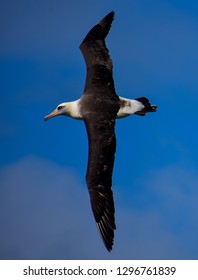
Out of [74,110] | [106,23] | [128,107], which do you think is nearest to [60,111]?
[74,110]

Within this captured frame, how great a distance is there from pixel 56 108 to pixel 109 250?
2.27m

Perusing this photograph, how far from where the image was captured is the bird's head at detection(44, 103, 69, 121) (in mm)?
12922

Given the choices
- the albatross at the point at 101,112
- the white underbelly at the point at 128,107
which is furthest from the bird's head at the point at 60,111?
the white underbelly at the point at 128,107

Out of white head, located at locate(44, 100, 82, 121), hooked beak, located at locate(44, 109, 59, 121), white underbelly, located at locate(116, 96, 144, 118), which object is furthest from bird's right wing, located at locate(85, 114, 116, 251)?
hooked beak, located at locate(44, 109, 59, 121)

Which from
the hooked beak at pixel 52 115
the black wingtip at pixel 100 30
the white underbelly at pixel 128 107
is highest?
the black wingtip at pixel 100 30

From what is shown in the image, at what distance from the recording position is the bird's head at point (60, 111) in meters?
12.9

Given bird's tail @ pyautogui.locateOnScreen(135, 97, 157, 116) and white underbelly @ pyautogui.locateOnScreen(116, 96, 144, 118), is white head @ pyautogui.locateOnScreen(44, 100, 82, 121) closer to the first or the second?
white underbelly @ pyautogui.locateOnScreen(116, 96, 144, 118)

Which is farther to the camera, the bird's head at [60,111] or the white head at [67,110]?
the bird's head at [60,111]

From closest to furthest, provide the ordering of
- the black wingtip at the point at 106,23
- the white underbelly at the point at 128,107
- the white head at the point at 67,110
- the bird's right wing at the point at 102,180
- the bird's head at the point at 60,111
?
the bird's right wing at the point at 102,180 → the white underbelly at the point at 128,107 → the white head at the point at 67,110 → the bird's head at the point at 60,111 → the black wingtip at the point at 106,23

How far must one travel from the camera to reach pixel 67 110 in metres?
12.9

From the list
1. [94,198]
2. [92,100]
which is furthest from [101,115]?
[94,198]

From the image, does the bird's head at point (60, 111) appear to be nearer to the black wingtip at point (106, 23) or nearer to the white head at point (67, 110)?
the white head at point (67, 110)
